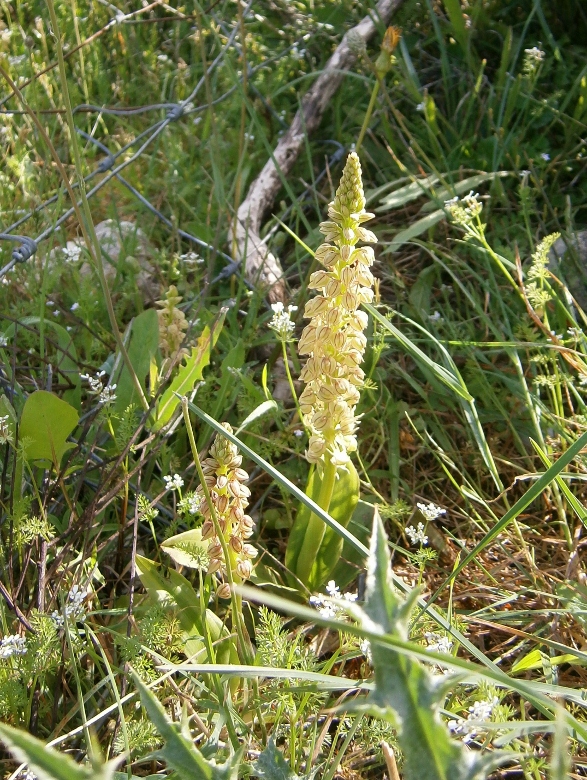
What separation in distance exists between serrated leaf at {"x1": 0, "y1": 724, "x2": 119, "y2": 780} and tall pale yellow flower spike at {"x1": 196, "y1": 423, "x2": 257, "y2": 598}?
1.79 ft

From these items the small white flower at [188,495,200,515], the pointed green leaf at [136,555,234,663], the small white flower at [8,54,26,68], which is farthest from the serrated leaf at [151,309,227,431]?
the small white flower at [8,54,26,68]

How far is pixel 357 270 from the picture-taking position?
1.35 meters

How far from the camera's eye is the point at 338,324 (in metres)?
1.39

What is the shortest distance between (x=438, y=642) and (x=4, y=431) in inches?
39.1


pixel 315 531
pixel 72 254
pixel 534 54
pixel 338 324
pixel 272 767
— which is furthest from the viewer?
pixel 534 54

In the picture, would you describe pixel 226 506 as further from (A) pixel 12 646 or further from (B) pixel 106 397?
(B) pixel 106 397

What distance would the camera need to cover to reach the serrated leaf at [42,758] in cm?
70

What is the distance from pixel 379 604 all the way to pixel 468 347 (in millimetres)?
1411

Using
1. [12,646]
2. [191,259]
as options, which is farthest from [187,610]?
[191,259]

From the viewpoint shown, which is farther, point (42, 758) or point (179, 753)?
point (179, 753)

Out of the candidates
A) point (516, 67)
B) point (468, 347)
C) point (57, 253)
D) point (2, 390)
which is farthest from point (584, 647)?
point (516, 67)

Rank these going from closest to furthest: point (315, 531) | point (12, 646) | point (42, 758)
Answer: point (42, 758), point (12, 646), point (315, 531)

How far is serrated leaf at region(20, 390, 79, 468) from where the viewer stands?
159 centimetres

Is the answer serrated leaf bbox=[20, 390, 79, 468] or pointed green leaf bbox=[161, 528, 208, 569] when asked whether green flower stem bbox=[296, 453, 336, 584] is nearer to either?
pointed green leaf bbox=[161, 528, 208, 569]
